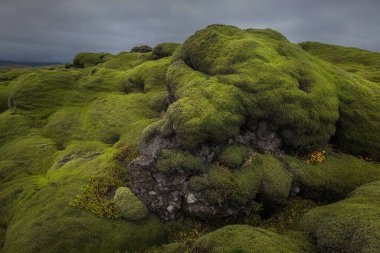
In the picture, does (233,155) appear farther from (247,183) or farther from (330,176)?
(330,176)

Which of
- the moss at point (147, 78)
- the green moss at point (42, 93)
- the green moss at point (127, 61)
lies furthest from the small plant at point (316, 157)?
the green moss at point (127, 61)

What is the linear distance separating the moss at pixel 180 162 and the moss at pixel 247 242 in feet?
15.1

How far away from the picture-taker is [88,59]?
87375 millimetres

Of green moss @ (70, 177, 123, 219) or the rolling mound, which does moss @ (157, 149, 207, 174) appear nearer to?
the rolling mound

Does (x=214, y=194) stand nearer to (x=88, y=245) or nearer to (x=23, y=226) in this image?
(x=88, y=245)

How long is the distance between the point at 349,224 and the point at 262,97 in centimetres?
1031

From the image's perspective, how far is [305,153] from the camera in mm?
22531

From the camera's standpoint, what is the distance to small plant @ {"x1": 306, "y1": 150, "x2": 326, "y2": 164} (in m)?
21.8

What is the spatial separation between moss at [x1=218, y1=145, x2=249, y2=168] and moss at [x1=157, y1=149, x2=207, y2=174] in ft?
4.21

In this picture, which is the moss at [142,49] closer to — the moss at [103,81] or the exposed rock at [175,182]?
the moss at [103,81]

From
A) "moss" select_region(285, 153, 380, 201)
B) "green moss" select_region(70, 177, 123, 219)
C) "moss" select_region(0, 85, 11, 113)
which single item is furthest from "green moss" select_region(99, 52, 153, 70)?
"moss" select_region(285, 153, 380, 201)

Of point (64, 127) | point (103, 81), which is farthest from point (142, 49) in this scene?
point (64, 127)

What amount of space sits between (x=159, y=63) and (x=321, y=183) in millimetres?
31680

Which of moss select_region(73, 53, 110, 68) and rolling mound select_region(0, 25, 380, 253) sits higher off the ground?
moss select_region(73, 53, 110, 68)
